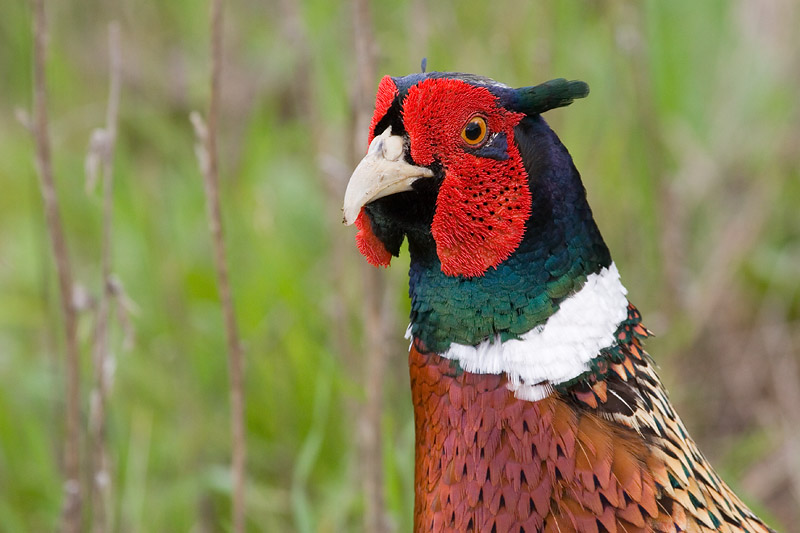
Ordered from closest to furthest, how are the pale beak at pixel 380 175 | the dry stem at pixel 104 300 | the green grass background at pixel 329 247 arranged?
the pale beak at pixel 380 175, the dry stem at pixel 104 300, the green grass background at pixel 329 247

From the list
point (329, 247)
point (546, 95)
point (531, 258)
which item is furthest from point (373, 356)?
point (329, 247)

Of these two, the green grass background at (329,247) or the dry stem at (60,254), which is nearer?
the dry stem at (60,254)

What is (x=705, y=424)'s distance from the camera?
3.02m

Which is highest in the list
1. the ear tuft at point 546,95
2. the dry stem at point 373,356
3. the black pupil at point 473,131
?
the ear tuft at point 546,95

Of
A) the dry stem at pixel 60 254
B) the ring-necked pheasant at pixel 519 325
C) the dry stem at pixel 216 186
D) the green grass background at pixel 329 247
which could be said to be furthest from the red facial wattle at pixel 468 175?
the dry stem at pixel 60 254

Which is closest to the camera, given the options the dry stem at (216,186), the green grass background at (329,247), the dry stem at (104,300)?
the dry stem at (216,186)

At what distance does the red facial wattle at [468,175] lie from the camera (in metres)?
1.31

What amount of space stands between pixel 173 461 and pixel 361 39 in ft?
4.66

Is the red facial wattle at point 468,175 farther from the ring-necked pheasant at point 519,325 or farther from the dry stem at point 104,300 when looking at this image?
the dry stem at point 104,300

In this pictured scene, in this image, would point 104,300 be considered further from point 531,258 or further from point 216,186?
point 531,258

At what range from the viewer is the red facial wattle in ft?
4.28

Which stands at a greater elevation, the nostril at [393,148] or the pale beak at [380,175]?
the nostril at [393,148]

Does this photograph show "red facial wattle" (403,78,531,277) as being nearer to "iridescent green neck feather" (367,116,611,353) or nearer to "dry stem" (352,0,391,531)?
"iridescent green neck feather" (367,116,611,353)

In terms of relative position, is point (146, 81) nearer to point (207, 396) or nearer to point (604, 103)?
point (207, 396)
